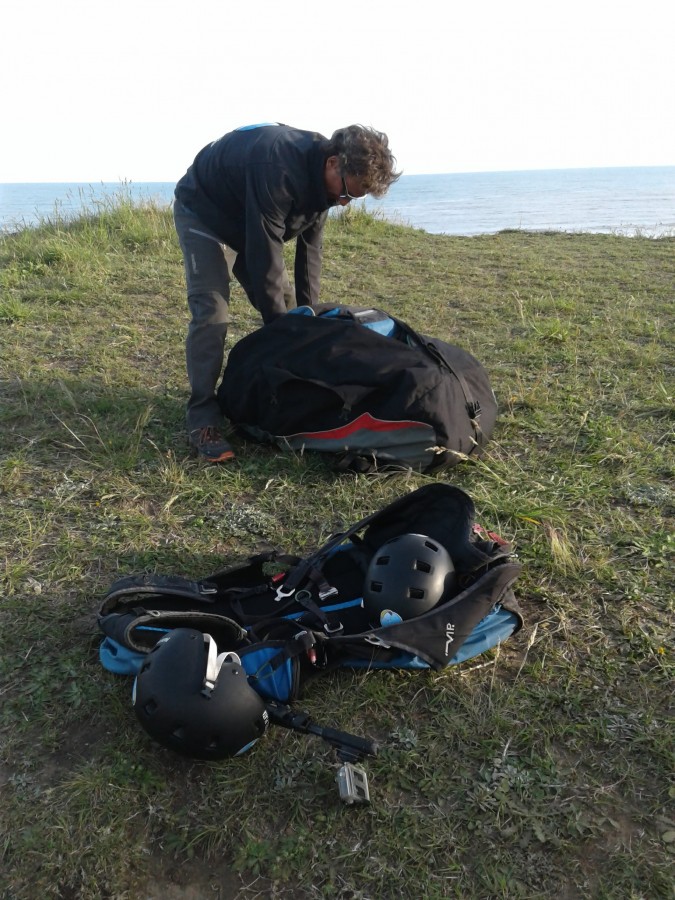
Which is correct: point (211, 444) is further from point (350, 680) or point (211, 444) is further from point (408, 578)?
point (350, 680)

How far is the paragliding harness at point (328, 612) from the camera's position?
246cm

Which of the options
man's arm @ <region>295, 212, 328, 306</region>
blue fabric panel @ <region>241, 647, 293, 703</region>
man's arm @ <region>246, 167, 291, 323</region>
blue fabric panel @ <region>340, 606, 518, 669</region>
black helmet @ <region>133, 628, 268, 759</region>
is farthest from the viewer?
man's arm @ <region>295, 212, 328, 306</region>

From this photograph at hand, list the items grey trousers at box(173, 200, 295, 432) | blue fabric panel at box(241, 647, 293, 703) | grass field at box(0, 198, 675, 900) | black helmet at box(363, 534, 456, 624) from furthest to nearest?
grey trousers at box(173, 200, 295, 432) → black helmet at box(363, 534, 456, 624) → blue fabric panel at box(241, 647, 293, 703) → grass field at box(0, 198, 675, 900)

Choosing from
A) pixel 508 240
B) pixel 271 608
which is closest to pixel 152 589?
pixel 271 608

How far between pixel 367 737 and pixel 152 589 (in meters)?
1.01

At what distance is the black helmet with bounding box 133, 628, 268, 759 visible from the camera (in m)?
2.13

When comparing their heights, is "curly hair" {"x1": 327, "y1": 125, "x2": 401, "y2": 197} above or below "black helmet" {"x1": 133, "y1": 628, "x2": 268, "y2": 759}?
above

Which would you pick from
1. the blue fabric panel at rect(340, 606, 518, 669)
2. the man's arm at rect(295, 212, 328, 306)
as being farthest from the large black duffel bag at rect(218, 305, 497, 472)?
the blue fabric panel at rect(340, 606, 518, 669)

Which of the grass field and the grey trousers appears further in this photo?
the grey trousers

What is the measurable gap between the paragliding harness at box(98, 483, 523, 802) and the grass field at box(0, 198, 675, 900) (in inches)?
4.3

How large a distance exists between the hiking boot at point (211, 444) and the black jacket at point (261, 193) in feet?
2.66

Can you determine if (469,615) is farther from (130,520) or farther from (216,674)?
(130,520)

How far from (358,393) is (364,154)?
140 centimetres

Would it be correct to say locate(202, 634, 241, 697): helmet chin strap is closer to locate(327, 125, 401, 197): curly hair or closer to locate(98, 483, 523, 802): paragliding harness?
locate(98, 483, 523, 802): paragliding harness
